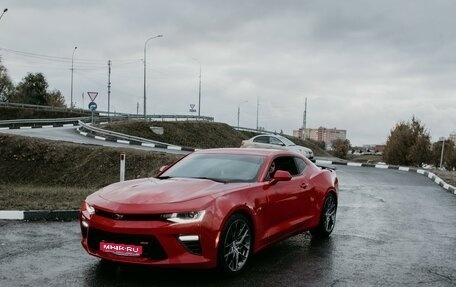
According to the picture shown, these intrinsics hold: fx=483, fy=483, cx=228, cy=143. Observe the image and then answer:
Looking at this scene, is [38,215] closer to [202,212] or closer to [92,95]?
[202,212]

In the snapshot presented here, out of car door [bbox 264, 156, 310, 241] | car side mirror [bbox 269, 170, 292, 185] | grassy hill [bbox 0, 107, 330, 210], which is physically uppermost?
car side mirror [bbox 269, 170, 292, 185]

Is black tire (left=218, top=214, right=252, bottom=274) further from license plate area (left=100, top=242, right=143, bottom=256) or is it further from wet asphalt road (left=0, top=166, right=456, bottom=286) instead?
license plate area (left=100, top=242, right=143, bottom=256)

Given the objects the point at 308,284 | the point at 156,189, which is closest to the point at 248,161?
the point at 156,189

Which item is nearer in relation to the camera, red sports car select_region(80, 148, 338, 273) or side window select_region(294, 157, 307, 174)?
red sports car select_region(80, 148, 338, 273)

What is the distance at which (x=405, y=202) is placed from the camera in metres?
12.7

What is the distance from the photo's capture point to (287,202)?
6.66m

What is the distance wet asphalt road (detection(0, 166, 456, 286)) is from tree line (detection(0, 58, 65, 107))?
7464 cm

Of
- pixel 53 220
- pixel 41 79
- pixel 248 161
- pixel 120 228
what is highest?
pixel 41 79

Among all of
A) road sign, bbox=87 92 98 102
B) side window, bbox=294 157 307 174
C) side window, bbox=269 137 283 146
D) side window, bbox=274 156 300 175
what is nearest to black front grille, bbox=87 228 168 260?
side window, bbox=274 156 300 175

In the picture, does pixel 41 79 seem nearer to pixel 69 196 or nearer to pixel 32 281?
pixel 69 196

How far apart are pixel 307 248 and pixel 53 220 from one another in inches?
186

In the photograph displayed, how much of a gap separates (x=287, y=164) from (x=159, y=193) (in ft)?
8.13

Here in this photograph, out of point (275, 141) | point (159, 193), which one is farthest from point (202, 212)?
point (275, 141)

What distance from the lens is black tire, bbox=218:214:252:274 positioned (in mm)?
5328
